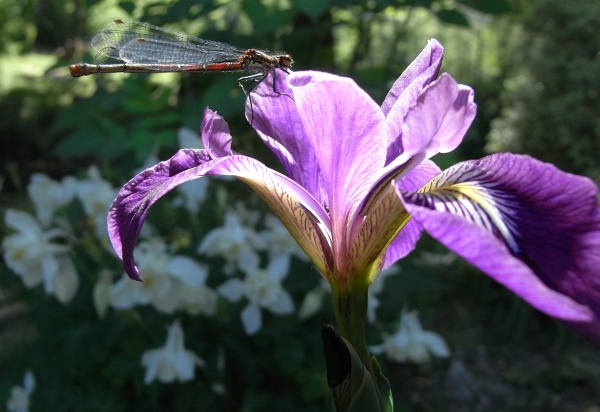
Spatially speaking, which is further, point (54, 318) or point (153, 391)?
point (54, 318)

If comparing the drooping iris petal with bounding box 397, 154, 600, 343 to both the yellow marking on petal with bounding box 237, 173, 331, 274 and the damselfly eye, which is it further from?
the damselfly eye

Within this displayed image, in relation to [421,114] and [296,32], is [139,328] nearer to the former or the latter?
[296,32]

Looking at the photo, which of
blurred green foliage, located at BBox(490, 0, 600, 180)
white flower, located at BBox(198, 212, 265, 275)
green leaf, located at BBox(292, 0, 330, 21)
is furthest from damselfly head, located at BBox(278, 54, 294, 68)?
blurred green foliage, located at BBox(490, 0, 600, 180)

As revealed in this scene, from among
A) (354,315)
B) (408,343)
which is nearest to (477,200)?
(354,315)

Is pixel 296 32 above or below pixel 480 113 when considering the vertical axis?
above

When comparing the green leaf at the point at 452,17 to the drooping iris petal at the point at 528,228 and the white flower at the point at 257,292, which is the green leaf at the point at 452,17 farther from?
the drooping iris petal at the point at 528,228

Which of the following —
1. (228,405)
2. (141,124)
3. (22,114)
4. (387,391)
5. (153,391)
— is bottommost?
(22,114)

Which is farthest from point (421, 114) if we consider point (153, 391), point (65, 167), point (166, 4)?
point (65, 167)

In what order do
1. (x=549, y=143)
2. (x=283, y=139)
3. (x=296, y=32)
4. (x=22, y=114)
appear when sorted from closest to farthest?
(x=283, y=139) → (x=296, y=32) → (x=549, y=143) → (x=22, y=114)
